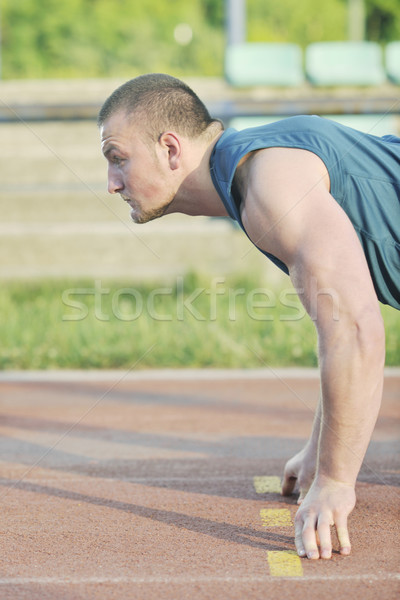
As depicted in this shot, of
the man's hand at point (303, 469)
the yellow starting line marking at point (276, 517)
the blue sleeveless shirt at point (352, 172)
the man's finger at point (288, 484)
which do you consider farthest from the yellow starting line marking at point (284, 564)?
the blue sleeveless shirt at point (352, 172)

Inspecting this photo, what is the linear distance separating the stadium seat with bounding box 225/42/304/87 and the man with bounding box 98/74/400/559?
7.22 m

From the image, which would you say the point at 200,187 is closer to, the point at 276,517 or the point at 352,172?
the point at 352,172

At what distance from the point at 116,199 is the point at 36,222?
3.13 ft

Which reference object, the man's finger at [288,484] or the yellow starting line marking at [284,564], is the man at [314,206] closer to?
the yellow starting line marking at [284,564]

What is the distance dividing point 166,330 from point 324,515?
4.02 metres

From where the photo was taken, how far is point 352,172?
2.41 m

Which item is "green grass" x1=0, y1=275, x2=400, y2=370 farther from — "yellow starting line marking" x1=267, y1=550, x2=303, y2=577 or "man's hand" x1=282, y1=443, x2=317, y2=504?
"yellow starting line marking" x1=267, y1=550, x2=303, y2=577

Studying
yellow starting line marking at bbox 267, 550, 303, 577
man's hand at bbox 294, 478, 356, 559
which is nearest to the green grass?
yellow starting line marking at bbox 267, 550, 303, 577

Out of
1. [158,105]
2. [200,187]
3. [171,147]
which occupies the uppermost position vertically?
[158,105]

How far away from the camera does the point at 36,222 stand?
31.3 ft

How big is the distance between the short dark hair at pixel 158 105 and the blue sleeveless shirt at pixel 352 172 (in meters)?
0.14

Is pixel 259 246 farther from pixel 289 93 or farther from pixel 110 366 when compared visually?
pixel 289 93

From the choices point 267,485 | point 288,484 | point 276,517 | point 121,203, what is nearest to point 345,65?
point 121,203

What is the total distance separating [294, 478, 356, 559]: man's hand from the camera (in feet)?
7.61
